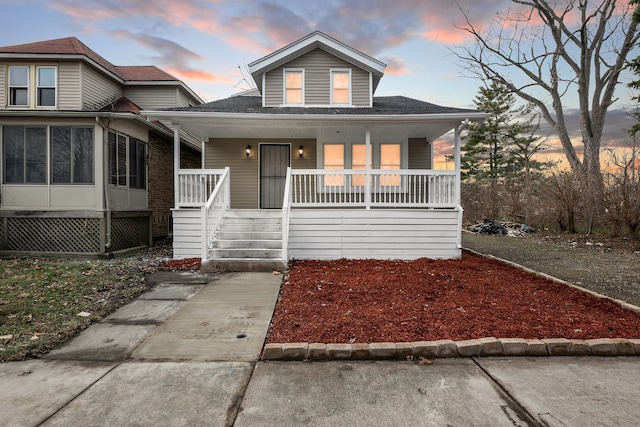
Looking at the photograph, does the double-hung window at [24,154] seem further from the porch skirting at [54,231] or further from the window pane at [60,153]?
the porch skirting at [54,231]

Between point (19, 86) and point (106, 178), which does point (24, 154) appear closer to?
point (106, 178)

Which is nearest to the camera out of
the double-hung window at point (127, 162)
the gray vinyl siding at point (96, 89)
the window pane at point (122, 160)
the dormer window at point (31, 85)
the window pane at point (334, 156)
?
the double-hung window at point (127, 162)

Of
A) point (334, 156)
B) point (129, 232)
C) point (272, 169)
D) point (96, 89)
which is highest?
point (96, 89)

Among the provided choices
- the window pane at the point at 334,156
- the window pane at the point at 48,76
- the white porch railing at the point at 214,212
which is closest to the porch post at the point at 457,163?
the window pane at the point at 334,156

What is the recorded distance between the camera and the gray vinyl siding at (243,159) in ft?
32.5

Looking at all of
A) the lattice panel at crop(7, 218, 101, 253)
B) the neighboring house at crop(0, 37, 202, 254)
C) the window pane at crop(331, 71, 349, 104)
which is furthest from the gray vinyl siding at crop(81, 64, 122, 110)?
the window pane at crop(331, 71, 349, 104)

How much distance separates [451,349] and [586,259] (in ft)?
24.0

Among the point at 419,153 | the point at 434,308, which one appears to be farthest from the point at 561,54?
the point at 434,308

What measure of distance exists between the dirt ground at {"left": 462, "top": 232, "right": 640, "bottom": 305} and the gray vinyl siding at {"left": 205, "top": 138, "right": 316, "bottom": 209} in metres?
6.20

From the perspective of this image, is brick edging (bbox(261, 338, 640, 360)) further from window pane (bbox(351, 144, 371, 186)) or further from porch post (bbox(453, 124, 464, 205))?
window pane (bbox(351, 144, 371, 186))

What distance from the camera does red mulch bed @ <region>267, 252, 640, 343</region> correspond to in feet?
10.7

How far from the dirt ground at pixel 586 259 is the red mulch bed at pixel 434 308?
791 mm

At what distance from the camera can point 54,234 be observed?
28.5ft

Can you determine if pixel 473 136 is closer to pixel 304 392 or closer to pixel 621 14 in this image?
pixel 621 14
